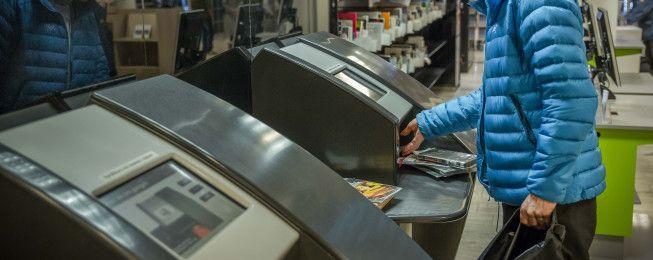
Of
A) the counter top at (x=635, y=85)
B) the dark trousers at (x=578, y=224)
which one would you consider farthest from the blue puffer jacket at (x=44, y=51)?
the counter top at (x=635, y=85)

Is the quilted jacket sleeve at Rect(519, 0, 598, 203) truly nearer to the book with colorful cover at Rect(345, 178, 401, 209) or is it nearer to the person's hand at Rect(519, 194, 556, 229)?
the person's hand at Rect(519, 194, 556, 229)

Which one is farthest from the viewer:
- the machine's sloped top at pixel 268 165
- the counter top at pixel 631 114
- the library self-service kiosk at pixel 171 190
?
Result: the counter top at pixel 631 114

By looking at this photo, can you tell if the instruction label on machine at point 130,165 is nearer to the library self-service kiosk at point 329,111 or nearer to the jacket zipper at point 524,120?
the library self-service kiosk at point 329,111

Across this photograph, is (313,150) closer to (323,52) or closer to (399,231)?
(323,52)

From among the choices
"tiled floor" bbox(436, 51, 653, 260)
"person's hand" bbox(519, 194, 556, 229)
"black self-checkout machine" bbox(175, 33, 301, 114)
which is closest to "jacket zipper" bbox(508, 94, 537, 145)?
"person's hand" bbox(519, 194, 556, 229)

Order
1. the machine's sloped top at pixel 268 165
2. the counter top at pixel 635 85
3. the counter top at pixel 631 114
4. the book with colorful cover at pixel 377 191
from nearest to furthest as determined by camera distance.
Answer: the machine's sloped top at pixel 268 165, the book with colorful cover at pixel 377 191, the counter top at pixel 631 114, the counter top at pixel 635 85

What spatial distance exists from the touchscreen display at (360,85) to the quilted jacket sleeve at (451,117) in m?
0.16

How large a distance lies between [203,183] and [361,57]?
1.24 meters

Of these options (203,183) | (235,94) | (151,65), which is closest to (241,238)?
(203,183)

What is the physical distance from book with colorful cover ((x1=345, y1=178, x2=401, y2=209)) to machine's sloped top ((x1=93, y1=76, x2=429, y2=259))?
17.9 inches

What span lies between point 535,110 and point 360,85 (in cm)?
48

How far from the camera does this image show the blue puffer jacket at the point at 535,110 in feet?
5.36

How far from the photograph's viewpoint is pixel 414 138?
2029 millimetres

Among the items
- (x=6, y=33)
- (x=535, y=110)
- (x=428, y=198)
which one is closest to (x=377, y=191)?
(x=428, y=198)
